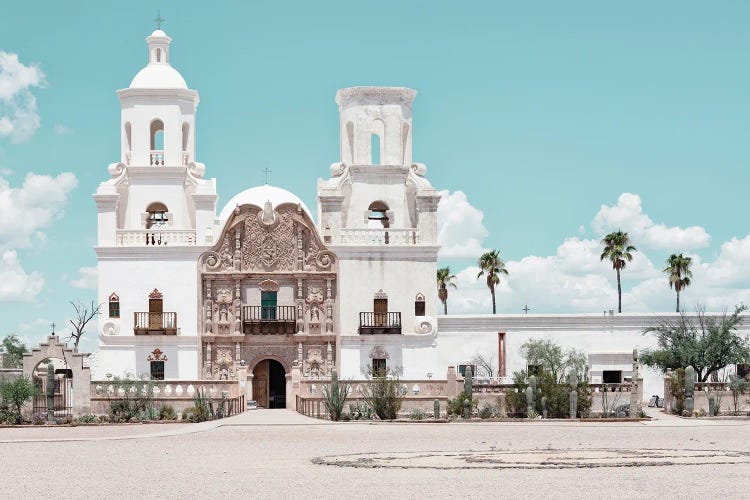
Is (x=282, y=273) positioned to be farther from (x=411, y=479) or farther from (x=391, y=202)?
(x=411, y=479)

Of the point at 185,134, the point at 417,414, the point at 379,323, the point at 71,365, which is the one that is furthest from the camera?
the point at 185,134

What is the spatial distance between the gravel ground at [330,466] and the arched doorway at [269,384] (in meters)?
13.4

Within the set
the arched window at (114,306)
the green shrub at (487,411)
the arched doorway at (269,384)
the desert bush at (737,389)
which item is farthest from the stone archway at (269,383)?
the desert bush at (737,389)

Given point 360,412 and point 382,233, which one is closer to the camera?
point 360,412

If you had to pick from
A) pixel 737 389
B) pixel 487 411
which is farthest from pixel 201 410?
pixel 737 389

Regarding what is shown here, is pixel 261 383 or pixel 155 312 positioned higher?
pixel 155 312

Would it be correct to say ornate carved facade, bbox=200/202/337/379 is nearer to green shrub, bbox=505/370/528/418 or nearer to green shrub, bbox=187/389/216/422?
green shrub, bbox=187/389/216/422

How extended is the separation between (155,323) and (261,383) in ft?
15.9

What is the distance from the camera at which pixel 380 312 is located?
5153 cm

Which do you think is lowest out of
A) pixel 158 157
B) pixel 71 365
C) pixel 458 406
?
pixel 458 406

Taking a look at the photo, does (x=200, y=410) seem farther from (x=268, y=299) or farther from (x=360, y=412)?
(x=268, y=299)

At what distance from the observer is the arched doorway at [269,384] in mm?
51625

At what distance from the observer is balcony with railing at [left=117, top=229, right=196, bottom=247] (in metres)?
51.4

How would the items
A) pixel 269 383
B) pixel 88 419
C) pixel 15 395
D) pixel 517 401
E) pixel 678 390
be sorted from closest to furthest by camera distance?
pixel 88 419 → pixel 15 395 → pixel 517 401 → pixel 678 390 → pixel 269 383
